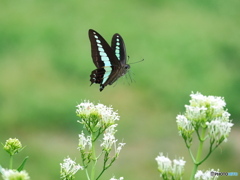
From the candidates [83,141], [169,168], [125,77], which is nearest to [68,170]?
[83,141]

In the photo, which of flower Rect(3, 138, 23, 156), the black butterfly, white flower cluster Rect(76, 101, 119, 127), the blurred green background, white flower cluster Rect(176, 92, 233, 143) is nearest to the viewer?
white flower cluster Rect(176, 92, 233, 143)

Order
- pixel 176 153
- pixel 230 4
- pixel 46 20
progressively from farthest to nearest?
1. pixel 230 4
2. pixel 46 20
3. pixel 176 153

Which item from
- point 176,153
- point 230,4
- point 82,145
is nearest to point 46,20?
point 230,4

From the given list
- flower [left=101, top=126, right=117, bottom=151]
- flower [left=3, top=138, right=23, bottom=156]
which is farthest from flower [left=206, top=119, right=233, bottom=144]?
flower [left=3, top=138, right=23, bottom=156]

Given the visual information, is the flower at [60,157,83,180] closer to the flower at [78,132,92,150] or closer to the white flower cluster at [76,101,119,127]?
the flower at [78,132,92,150]

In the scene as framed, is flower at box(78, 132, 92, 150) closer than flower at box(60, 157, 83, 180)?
No

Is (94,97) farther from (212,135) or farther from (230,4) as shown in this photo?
(212,135)

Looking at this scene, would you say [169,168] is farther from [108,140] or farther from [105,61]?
[105,61]
